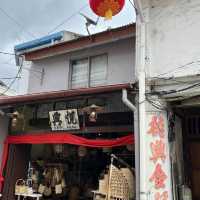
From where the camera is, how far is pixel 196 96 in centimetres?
768

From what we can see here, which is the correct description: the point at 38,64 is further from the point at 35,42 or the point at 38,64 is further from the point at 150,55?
the point at 150,55

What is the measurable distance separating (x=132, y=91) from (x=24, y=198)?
20.6 ft

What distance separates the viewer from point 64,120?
9.55 m

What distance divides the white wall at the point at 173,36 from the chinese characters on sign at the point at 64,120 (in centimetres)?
298

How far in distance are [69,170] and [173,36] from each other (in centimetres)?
812

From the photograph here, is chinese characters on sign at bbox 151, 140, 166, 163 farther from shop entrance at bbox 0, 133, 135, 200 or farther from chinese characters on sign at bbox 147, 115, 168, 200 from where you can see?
shop entrance at bbox 0, 133, 135, 200

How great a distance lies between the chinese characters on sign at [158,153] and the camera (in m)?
7.11

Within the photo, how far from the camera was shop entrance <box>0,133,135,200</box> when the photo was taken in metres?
8.64

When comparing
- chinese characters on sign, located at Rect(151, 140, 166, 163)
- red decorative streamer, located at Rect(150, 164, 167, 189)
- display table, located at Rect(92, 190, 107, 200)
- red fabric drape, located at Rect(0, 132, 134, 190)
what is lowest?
display table, located at Rect(92, 190, 107, 200)

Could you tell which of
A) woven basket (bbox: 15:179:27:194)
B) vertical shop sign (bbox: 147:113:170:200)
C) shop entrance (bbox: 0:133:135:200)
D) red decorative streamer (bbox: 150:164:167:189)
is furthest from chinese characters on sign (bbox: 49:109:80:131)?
red decorative streamer (bbox: 150:164:167:189)

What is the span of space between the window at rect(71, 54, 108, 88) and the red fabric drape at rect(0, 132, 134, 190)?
3.50m

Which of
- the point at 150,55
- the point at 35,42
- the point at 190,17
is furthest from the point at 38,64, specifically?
the point at 190,17

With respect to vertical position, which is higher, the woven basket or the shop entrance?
the shop entrance

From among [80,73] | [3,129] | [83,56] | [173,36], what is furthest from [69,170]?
[173,36]
